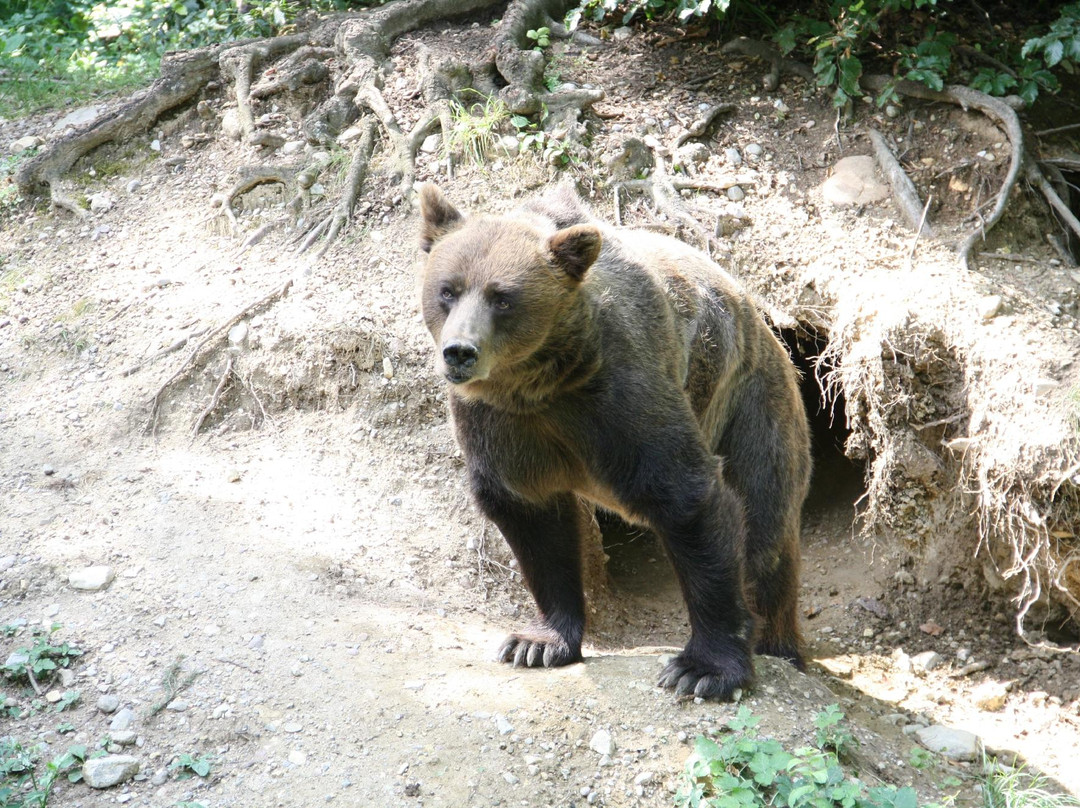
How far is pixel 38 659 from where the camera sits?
4.61 m

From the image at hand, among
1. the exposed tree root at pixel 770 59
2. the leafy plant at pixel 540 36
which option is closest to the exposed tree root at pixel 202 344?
the leafy plant at pixel 540 36

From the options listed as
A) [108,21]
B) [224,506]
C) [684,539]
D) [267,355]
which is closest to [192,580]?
[224,506]

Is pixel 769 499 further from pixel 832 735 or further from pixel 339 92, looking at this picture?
pixel 339 92

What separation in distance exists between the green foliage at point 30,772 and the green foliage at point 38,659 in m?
0.39

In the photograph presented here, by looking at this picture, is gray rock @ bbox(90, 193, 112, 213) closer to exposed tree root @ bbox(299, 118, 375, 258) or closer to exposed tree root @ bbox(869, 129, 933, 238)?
exposed tree root @ bbox(299, 118, 375, 258)

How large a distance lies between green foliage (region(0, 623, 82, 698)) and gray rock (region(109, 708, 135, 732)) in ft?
1.53

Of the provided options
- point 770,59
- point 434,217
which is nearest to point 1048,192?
point 770,59

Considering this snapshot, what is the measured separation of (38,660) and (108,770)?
2.69 feet

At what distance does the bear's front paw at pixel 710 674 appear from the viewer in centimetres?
482

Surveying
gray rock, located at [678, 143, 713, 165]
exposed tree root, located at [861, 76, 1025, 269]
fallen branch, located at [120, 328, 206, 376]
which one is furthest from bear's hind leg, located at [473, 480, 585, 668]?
exposed tree root, located at [861, 76, 1025, 269]

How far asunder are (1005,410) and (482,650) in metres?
3.95

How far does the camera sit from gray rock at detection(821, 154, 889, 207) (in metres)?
7.83

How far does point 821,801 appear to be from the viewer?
4.04 meters

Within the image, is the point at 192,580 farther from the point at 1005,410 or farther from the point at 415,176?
the point at 1005,410
